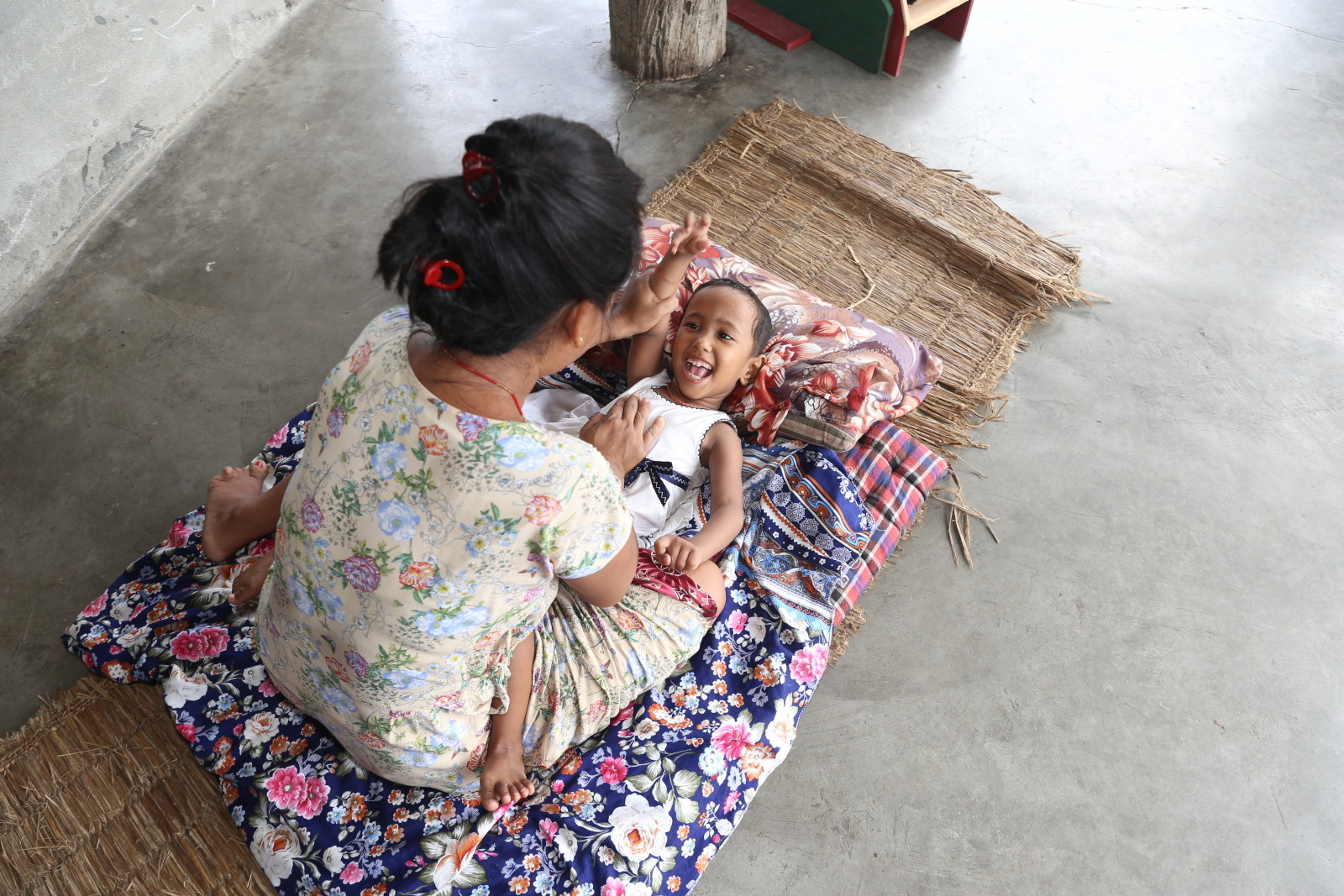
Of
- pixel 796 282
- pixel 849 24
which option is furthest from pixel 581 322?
pixel 849 24

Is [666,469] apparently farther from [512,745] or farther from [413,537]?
[413,537]

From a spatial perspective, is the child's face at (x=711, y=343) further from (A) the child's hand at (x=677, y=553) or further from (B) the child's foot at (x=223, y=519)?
(B) the child's foot at (x=223, y=519)

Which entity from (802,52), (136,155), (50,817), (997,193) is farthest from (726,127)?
(50,817)

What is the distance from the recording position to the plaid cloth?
A: 2535mm

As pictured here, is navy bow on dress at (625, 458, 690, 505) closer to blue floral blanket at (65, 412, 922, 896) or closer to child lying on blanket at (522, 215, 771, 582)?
child lying on blanket at (522, 215, 771, 582)

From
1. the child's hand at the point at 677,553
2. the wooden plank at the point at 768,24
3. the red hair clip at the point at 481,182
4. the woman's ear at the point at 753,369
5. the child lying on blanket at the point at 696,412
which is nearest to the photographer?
the red hair clip at the point at 481,182

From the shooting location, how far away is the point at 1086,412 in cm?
293

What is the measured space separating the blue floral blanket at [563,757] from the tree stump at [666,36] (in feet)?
7.63

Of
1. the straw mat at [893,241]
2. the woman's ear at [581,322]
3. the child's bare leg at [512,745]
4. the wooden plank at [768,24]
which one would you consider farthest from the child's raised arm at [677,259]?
the wooden plank at [768,24]

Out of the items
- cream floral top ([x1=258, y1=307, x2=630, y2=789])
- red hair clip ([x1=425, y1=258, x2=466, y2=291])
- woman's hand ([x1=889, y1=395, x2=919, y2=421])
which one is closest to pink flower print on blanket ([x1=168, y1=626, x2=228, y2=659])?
cream floral top ([x1=258, y1=307, x2=630, y2=789])

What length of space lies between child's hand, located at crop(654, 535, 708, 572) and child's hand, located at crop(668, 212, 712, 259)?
669mm

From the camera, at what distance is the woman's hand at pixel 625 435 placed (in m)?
1.96

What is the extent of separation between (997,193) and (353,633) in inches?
119

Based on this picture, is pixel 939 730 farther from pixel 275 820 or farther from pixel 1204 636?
pixel 275 820
